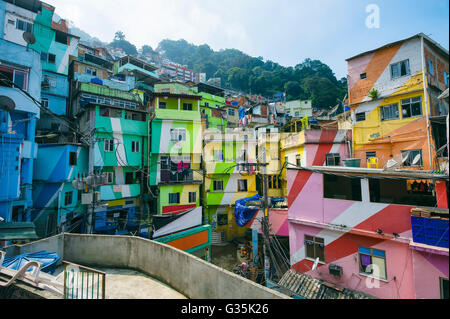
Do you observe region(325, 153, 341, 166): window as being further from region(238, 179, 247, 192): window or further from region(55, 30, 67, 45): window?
region(55, 30, 67, 45): window

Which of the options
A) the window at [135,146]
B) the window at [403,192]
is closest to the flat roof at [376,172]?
the window at [403,192]

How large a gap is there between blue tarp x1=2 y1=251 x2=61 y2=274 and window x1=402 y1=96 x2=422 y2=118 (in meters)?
22.5

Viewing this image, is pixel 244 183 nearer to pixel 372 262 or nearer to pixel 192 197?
pixel 192 197

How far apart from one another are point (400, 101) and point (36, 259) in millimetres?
23042

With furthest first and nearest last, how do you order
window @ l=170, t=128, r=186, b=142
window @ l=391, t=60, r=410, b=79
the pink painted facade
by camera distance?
1. window @ l=170, t=128, r=186, b=142
2. window @ l=391, t=60, r=410, b=79
3. the pink painted facade

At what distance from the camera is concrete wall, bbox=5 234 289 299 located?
5.42m

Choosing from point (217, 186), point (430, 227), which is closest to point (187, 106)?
point (217, 186)

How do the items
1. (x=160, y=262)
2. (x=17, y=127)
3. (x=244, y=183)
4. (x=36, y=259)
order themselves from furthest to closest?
(x=244, y=183) → (x=17, y=127) → (x=36, y=259) → (x=160, y=262)

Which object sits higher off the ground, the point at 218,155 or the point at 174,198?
the point at 218,155

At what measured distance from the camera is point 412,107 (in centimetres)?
1524

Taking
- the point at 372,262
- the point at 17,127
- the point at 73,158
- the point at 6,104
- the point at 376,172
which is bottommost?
the point at 372,262

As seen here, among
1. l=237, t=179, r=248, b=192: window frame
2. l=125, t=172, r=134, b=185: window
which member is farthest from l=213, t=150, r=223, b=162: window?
l=125, t=172, r=134, b=185: window

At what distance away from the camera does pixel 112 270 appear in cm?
830
